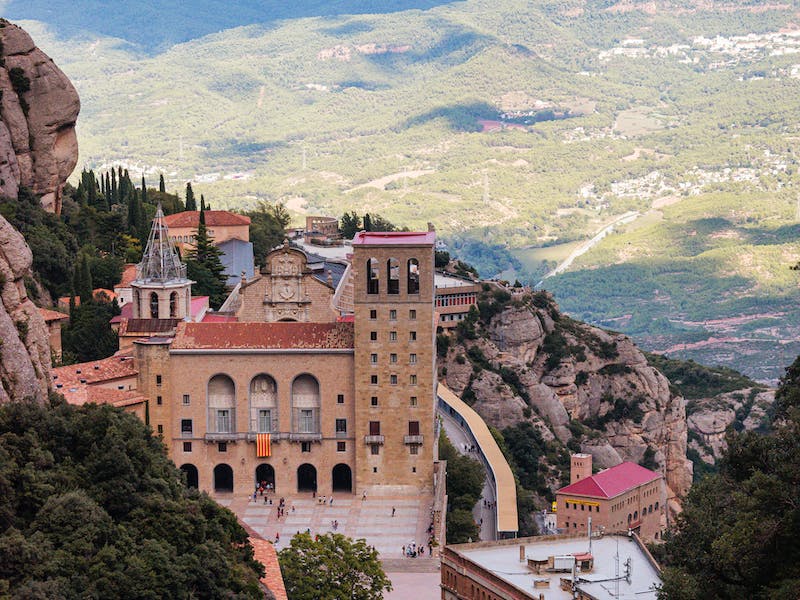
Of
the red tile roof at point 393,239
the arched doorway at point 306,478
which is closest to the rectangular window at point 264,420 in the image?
the arched doorway at point 306,478

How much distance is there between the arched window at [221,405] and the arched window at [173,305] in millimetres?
5271

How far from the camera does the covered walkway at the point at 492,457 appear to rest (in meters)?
95.2

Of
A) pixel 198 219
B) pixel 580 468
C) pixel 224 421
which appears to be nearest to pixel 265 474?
pixel 224 421

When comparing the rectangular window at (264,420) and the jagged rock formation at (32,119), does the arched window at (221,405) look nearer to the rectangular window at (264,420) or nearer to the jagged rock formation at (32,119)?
the rectangular window at (264,420)

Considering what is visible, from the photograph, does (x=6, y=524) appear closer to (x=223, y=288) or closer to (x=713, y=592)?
(x=713, y=592)

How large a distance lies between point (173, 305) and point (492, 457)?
892 inches

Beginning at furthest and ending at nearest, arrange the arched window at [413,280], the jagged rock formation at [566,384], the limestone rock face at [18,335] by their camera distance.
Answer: the jagged rock formation at [566,384] → the arched window at [413,280] → the limestone rock face at [18,335]

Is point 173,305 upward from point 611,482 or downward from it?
upward

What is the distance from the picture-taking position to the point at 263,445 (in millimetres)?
89125

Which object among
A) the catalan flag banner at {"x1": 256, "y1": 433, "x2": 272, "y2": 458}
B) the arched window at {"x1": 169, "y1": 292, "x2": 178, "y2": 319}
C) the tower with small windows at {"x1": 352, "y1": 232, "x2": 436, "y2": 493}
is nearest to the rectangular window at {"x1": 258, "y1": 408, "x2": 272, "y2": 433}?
the catalan flag banner at {"x1": 256, "y1": 433, "x2": 272, "y2": 458}

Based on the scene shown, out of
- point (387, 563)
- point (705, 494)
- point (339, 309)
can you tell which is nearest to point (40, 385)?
point (387, 563)

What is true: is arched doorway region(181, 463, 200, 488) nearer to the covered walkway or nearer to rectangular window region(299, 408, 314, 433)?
rectangular window region(299, 408, 314, 433)

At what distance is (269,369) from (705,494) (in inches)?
1161

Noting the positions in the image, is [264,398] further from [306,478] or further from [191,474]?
[191,474]
